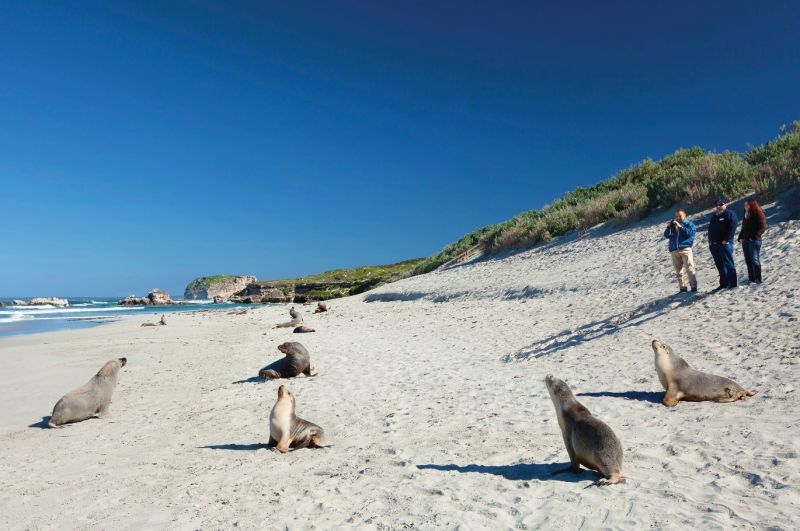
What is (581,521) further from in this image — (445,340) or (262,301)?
(262,301)

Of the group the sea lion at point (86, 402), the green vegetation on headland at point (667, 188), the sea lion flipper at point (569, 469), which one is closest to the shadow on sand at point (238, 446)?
the sea lion at point (86, 402)

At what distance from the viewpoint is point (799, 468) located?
14.9 ft

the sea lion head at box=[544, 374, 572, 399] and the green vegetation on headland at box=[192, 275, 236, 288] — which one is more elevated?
the green vegetation on headland at box=[192, 275, 236, 288]

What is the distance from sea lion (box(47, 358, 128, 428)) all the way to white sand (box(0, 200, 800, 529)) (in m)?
0.30

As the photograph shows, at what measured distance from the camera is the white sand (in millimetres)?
4410

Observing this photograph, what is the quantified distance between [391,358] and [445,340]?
2.45 metres

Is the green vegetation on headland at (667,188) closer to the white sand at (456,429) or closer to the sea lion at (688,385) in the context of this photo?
the white sand at (456,429)

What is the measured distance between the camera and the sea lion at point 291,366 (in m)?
11.2

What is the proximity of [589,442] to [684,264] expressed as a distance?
953 cm

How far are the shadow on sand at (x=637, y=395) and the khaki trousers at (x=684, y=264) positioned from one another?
6.16 m

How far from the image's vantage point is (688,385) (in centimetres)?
690

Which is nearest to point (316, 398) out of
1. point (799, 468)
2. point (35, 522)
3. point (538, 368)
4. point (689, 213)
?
point (538, 368)

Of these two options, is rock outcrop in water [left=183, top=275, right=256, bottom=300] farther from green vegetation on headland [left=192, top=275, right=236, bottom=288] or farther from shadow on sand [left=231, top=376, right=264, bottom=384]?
shadow on sand [left=231, top=376, right=264, bottom=384]

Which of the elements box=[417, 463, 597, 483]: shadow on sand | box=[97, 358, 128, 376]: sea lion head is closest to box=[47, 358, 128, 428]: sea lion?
box=[97, 358, 128, 376]: sea lion head
